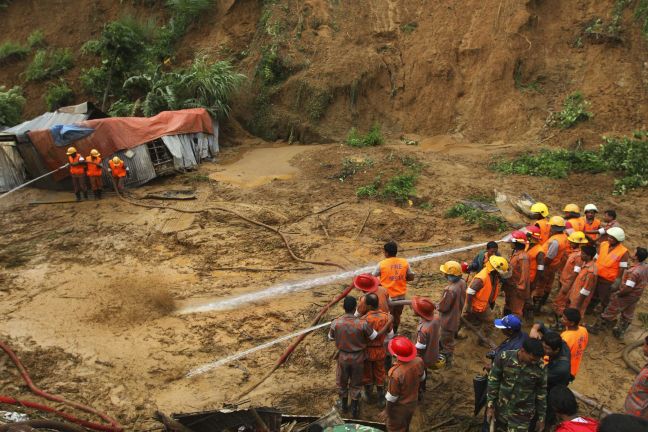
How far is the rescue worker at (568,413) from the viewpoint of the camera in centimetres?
426

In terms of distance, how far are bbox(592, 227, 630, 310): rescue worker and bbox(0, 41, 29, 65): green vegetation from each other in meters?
26.5

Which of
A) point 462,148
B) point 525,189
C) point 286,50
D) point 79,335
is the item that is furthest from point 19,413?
point 286,50

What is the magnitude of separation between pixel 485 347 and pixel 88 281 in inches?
308

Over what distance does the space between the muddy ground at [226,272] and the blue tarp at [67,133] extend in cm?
162

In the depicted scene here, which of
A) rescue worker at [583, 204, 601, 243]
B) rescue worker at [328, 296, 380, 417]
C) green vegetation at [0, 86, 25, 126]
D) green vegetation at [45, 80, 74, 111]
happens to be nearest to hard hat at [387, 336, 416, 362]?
rescue worker at [328, 296, 380, 417]

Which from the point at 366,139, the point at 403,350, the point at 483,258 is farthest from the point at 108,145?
the point at 403,350

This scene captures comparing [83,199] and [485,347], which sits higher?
[83,199]

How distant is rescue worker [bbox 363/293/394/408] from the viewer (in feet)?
20.3

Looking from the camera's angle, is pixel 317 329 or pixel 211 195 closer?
pixel 317 329

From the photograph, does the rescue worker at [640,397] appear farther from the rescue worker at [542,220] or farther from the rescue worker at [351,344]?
the rescue worker at [542,220]

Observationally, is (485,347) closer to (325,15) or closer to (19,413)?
(19,413)

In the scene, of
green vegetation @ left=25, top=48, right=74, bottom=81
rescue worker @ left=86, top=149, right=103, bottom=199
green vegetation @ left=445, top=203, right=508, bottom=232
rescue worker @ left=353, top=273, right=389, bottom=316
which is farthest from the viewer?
green vegetation @ left=25, top=48, right=74, bottom=81

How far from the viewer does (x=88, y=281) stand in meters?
10.0

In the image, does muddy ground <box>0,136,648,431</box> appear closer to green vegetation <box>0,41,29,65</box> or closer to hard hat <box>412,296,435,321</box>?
hard hat <box>412,296,435,321</box>
